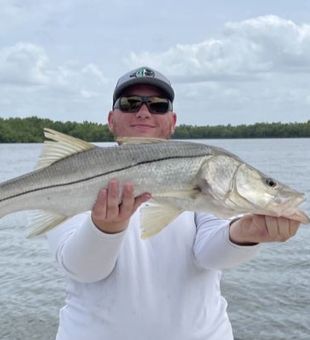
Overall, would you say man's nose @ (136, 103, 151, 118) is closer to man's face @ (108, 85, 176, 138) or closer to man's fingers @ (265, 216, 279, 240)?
man's face @ (108, 85, 176, 138)

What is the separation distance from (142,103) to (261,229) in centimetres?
130

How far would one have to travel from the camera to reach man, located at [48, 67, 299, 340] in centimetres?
332

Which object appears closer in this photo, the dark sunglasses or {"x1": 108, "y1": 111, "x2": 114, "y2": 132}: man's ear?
the dark sunglasses

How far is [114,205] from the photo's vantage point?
3.13 meters

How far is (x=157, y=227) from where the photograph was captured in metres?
3.22

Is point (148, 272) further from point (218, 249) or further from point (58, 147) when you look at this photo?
point (58, 147)

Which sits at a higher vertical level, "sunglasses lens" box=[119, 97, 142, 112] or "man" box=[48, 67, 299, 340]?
"sunglasses lens" box=[119, 97, 142, 112]

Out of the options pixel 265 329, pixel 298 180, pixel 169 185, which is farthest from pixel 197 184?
pixel 298 180

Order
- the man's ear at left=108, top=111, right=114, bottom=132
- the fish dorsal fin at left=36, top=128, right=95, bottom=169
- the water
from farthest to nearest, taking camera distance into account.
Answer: the water < the man's ear at left=108, top=111, right=114, bottom=132 < the fish dorsal fin at left=36, top=128, right=95, bottom=169

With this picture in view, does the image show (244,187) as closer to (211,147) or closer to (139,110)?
(211,147)

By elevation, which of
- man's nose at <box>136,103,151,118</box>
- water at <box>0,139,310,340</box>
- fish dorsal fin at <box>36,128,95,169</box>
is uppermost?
man's nose at <box>136,103,151,118</box>

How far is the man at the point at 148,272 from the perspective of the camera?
3320 millimetres

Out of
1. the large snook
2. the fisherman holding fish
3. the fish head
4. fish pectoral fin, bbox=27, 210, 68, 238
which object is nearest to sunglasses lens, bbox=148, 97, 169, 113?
the fisherman holding fish

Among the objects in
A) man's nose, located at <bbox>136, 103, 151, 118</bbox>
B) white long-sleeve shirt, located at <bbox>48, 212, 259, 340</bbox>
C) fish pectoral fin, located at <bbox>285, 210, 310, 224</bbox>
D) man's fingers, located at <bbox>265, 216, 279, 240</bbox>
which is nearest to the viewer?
fish pectoral fin, located at <bbox>285, 210, 310, 224</bbox>
